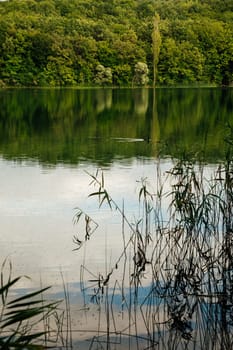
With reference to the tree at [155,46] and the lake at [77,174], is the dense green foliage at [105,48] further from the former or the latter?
the lake at [77,174]

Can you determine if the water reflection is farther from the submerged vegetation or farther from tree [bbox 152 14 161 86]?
tree [bbox 152 14 161 86]

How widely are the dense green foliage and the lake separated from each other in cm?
2783

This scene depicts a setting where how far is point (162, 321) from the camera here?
449cm

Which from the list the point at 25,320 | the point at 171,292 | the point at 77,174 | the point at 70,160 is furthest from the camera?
the point at 70,160

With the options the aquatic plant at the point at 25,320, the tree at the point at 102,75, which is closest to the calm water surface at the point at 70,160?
the aquatic plant at the point at 25,320

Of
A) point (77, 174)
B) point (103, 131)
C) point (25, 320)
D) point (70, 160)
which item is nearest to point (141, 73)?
point (103, 131)

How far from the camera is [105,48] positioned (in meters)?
55.5

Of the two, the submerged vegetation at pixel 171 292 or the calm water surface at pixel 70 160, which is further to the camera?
the calm water surface at pixel 70 160

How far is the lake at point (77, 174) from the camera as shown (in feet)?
19.6

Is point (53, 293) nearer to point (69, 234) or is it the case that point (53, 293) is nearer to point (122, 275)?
point (122, 275)

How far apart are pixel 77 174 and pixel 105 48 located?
45587 mm

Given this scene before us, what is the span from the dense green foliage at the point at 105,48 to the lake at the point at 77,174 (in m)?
27.8

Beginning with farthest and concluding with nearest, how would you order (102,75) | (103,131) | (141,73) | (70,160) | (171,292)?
(141,73)
(102,75)
(103,131)
(70,160)
(171,292)

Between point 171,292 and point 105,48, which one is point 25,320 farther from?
point 105,48
